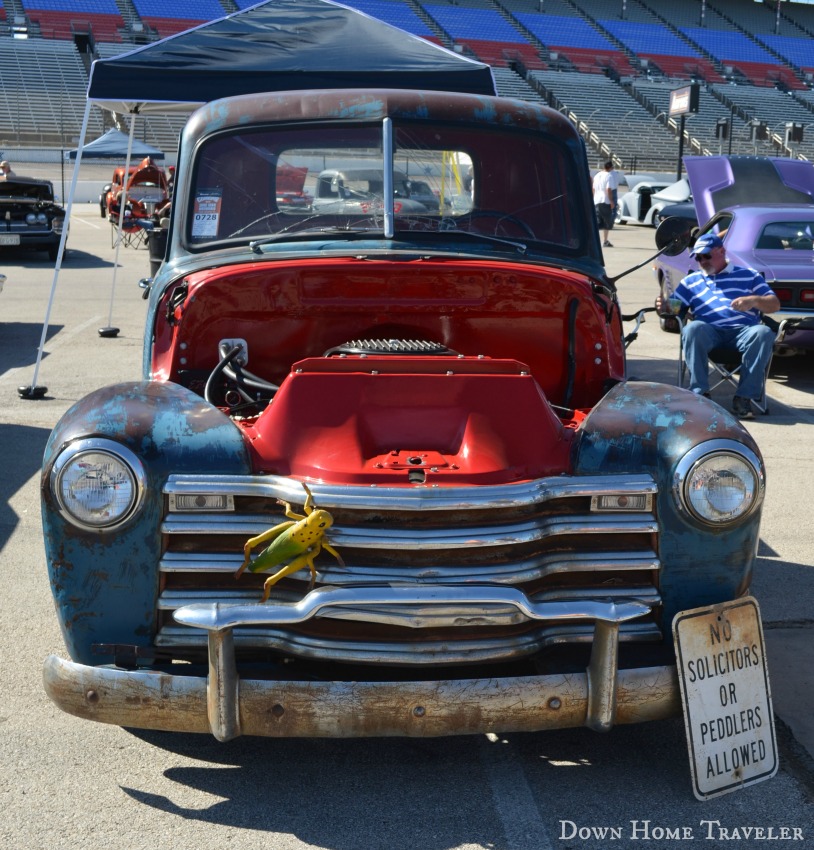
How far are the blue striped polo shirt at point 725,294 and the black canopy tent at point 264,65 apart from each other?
87.8 inches

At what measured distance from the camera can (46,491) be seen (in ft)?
9.90

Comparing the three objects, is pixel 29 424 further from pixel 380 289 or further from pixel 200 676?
pixel 200 676

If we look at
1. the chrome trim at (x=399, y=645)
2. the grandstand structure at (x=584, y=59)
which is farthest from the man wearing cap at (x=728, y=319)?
the grandstand structure at (x=584, y=59)

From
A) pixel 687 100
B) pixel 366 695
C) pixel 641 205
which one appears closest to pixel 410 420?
pixel 366 695

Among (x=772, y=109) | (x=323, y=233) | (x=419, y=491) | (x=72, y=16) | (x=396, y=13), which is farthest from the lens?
(x=396, y=13)

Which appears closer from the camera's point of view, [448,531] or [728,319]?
[448,531]

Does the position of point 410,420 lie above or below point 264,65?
below

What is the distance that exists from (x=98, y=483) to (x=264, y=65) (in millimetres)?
5634

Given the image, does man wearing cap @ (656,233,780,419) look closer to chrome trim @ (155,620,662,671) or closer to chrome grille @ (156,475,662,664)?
chrome grille @ (156,475,662,664)

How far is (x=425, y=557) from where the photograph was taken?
2957 mm

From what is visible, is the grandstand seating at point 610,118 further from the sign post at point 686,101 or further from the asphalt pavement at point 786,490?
the asphalt pavement at point 786,490

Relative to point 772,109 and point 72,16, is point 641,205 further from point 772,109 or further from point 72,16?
point 72,16

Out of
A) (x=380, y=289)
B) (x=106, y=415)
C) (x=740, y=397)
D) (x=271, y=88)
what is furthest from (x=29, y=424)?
Answer: (x=740, y=397)

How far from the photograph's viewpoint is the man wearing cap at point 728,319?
7.80 metres
